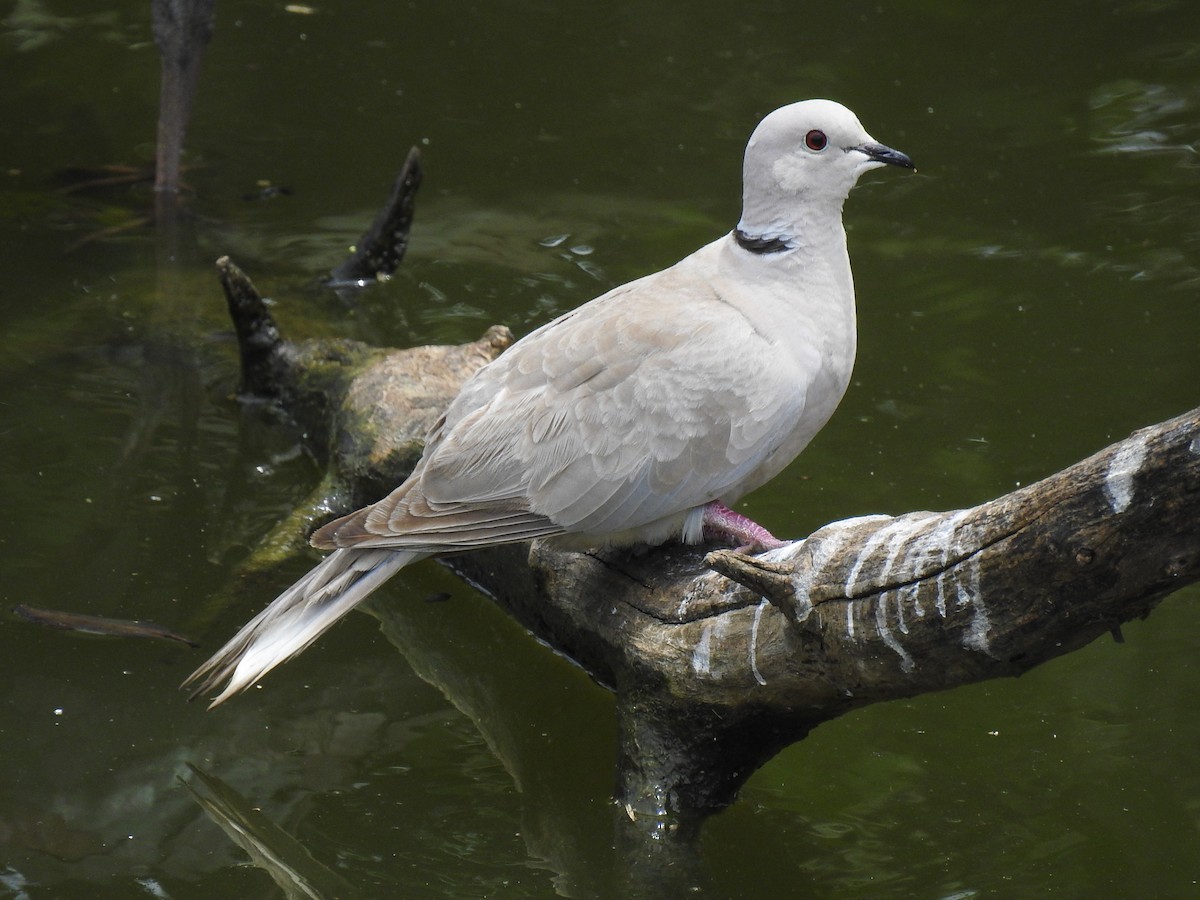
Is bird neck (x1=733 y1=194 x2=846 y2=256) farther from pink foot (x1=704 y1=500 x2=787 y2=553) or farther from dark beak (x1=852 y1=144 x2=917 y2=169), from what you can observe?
pink foot (x1=704 y1=500 x2=787 y2=553)

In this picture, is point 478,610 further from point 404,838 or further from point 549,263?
point 549,263

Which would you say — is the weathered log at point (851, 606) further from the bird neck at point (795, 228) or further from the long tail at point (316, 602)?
the bird neck at point (795, 228)

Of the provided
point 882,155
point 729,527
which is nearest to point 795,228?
point 882,155

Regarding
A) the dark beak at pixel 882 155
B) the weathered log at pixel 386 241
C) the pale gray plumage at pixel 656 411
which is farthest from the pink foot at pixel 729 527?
the weathered log at pixel 386 241

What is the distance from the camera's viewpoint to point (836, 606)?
296 cm

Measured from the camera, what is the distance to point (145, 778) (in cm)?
393

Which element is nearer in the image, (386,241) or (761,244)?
(761,244)

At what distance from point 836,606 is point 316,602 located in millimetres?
1403

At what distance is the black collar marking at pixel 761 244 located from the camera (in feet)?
12.3

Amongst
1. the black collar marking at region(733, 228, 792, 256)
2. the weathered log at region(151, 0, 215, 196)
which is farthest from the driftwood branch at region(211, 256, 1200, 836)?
the weathered log at region(151, 0, 215, 196)

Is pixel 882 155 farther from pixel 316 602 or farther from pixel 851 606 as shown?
pixel 316 602

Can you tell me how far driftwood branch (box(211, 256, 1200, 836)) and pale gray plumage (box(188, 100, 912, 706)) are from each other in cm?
28

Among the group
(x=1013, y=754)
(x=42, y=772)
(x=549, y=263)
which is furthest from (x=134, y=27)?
(x=1013, y=754)

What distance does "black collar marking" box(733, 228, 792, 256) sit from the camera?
3748 mm
